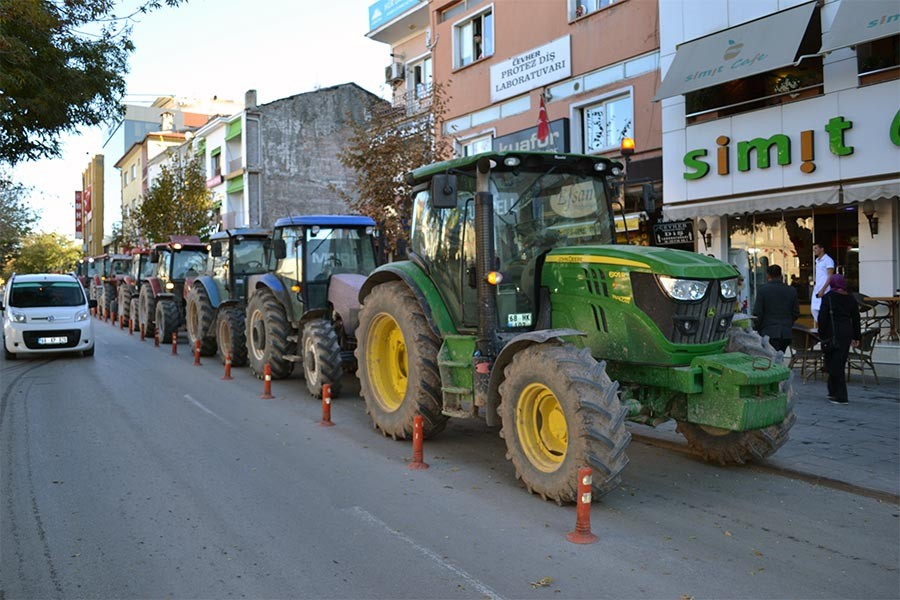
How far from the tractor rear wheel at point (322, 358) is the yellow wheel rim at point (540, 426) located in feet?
14.5

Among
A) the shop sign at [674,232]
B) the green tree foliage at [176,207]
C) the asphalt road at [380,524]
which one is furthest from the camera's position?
the green tree foliage at [176,207]

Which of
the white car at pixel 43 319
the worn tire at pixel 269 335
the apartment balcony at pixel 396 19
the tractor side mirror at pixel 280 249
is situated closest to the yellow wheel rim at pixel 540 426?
the worn tire at pixel 269 335

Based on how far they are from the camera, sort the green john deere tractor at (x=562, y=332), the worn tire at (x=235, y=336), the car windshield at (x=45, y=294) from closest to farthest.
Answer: the green john deere tractor at (x=562, y=332) → the worn tire at (x=235, y=336) → the car windshield at (x=45, y=294)

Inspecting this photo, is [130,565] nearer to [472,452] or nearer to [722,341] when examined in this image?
[472,452]

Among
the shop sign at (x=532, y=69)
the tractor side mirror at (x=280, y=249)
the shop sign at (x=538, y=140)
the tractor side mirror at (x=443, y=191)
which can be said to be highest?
the shop sign at (x=532, y=69)

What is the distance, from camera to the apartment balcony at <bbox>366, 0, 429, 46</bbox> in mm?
23266

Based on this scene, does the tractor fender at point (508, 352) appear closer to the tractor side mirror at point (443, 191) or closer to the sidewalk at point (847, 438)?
the tractor side mirror at point (443, 191)

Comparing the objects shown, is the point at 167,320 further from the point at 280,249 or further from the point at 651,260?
the point at 651,260

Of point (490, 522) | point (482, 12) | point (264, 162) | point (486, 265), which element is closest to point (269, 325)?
point (486, 265)

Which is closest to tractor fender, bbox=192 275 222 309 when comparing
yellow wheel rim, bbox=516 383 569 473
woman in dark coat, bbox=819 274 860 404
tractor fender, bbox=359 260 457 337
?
tractor fender, bbox=359 260 457 337

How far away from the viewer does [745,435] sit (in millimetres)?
6219

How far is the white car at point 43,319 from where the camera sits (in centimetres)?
1409

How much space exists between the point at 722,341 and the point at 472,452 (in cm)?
255

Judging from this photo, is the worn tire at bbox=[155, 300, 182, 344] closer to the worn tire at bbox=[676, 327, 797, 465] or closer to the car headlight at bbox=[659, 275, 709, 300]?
the worn tire at bbox=[676, 327, 797, 465]
